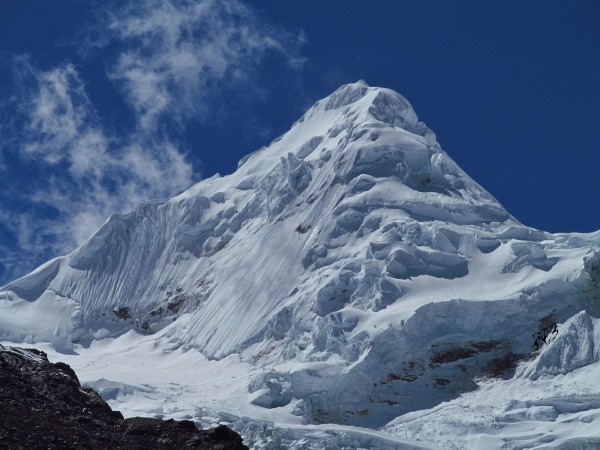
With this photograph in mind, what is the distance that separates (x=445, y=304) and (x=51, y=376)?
28.3 metres

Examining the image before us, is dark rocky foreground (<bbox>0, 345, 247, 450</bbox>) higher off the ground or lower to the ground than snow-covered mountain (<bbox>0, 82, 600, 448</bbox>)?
lower

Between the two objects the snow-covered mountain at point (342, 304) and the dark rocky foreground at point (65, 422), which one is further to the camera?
the snow-covered mountain at point (342, 304)

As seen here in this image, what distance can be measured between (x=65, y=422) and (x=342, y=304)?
31937 millimetres

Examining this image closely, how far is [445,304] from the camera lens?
253ft

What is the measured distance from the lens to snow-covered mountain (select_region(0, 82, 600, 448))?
70062mm

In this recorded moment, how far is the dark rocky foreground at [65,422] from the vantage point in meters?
52.5

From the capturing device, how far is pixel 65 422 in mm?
56031

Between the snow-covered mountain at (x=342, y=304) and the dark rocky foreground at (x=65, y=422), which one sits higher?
the snow-covered mountain at (x=342, y=304)

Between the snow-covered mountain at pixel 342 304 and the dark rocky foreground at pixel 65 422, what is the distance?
18.4 ft

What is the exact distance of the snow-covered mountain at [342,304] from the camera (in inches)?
2758

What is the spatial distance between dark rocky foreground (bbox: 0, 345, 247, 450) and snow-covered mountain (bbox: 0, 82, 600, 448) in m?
5.60

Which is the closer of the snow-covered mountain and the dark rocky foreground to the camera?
the dark rocky foreground

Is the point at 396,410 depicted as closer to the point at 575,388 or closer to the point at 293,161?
the point at 575,388

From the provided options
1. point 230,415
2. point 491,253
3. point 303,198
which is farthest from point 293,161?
point 230,415
